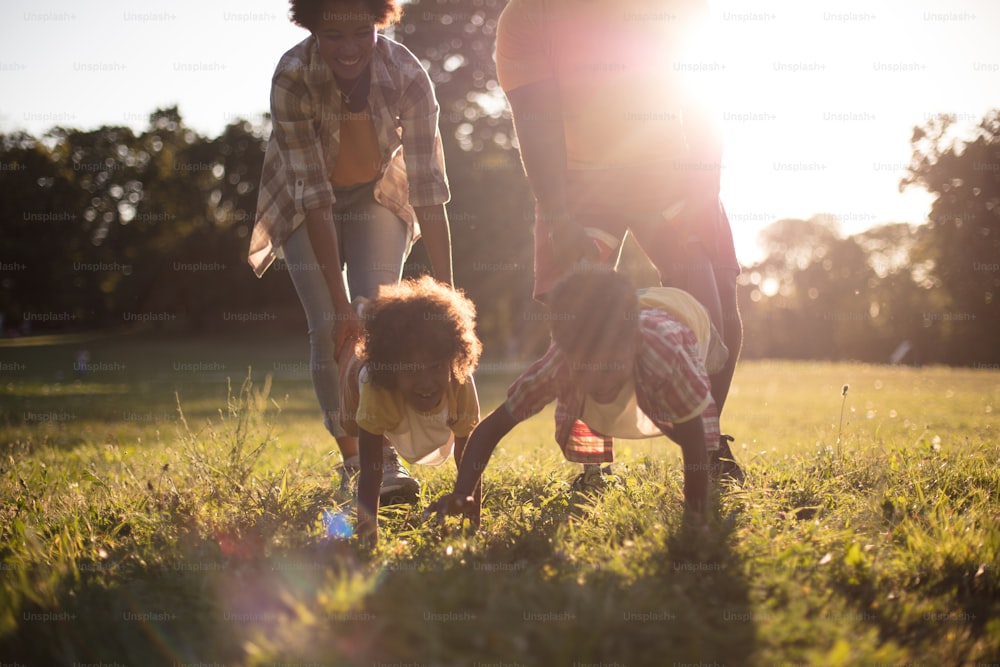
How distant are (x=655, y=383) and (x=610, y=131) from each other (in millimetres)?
1362

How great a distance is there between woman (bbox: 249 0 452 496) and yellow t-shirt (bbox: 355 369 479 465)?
10.5 inches

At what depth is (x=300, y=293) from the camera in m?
4.06

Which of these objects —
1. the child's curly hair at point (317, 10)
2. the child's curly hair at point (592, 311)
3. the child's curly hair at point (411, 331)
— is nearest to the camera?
the child's curly hair at point (592, 311)

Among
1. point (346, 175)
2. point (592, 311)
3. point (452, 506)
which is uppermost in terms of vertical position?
point (346, 175)

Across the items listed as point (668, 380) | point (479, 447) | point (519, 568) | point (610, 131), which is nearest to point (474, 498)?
point (479, 447)

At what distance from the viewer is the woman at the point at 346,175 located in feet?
12.1

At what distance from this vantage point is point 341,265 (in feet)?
13.5

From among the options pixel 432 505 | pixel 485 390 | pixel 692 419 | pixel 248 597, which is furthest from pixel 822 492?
pixel 485 390

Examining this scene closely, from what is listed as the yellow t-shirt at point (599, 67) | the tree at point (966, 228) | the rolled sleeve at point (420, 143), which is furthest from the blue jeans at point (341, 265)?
the tree at point (966, 228)

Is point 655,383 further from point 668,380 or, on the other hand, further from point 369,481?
point 369,481

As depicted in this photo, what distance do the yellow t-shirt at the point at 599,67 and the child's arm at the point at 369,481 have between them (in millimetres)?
1581

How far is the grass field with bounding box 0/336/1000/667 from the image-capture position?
75.4 inches

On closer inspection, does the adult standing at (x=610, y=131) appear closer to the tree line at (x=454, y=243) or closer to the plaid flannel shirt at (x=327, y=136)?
the plaid flannel shirt at (x=327, y=136)

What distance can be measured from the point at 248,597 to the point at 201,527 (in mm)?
871
